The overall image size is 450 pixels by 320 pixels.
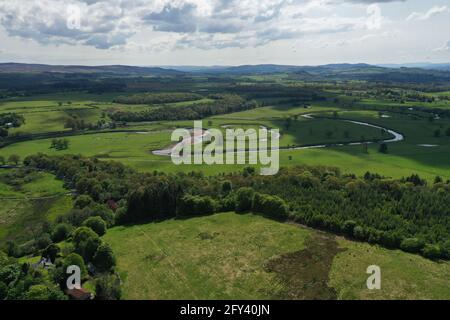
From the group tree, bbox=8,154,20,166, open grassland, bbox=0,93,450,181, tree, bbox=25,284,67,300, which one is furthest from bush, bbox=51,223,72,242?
tree, bbox=8,154,20,166

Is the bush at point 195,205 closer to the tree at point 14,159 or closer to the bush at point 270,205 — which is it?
the bush at point 270,205

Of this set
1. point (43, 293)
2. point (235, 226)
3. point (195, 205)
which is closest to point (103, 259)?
point (43, 293)

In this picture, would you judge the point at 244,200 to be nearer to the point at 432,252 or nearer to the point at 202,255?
the point at 202,255

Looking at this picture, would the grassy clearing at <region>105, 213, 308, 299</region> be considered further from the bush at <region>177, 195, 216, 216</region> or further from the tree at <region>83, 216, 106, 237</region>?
the bush at <region>177, 195, 216, 216</region>

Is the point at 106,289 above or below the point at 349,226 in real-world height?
below

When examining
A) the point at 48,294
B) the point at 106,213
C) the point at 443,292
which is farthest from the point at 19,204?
the point at 443,292
